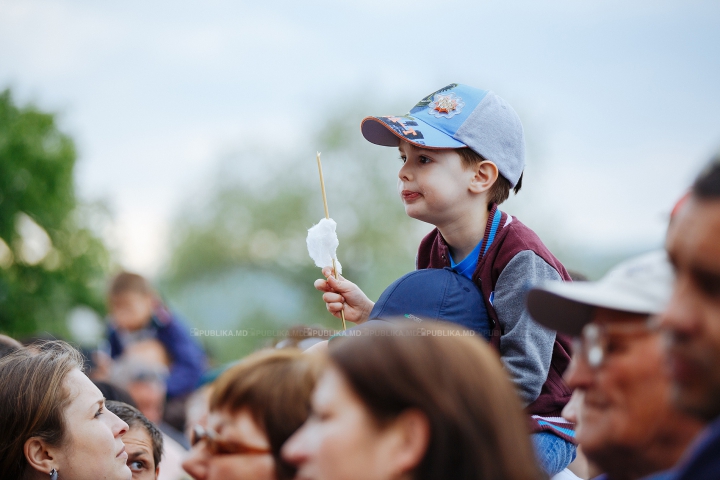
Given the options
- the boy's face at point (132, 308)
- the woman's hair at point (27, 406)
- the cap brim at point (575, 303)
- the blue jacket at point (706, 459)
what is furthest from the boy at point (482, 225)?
the boy's face at point (132, 308)

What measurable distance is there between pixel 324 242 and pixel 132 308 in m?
4.13

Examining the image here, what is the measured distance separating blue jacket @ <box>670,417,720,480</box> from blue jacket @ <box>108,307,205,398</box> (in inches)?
232

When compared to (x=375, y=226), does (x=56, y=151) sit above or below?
above

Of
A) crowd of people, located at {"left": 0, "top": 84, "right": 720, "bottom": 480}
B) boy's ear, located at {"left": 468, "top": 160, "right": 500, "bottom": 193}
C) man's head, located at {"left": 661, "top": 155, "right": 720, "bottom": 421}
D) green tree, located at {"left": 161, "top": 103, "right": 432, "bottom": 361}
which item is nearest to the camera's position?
man's head, located at {"left": 661, "top": 155, "right": 720, "bottom": 421}

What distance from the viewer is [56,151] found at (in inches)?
663

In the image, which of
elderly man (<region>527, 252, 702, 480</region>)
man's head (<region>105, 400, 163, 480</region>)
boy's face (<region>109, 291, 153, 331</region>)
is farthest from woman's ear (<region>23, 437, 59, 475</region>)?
boy's face (<region>109, 291, 153, 331</region>)

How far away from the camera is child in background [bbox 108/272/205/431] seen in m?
6.50

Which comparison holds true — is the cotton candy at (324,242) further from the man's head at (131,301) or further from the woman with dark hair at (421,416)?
the man's head at (131,301)

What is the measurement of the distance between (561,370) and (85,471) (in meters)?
1.80

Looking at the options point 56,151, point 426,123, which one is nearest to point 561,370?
point 426,123

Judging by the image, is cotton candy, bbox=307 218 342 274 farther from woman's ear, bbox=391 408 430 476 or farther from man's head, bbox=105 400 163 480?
woman's ear, bbox=391 408 430 476

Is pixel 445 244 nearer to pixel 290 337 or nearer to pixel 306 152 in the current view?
pixel 290 337

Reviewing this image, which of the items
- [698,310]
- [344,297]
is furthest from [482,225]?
[698,310]

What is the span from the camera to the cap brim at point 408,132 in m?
2.90
